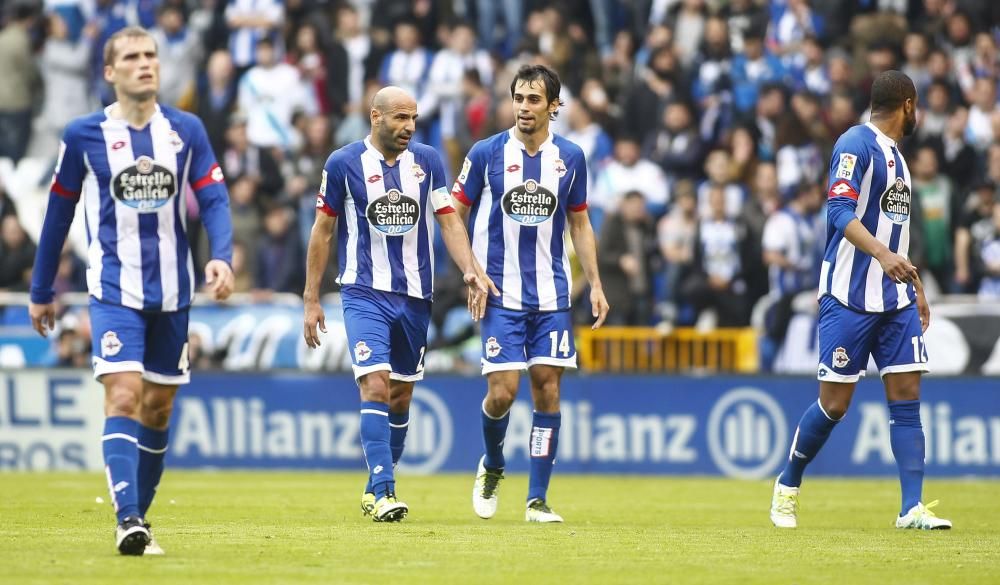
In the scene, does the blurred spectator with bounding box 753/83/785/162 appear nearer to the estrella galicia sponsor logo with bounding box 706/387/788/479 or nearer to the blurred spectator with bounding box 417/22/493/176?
the blurred spectator with bounding box 417/22/493/176

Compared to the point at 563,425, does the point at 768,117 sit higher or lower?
higher

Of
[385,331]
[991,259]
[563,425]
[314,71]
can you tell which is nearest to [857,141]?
[385,331]

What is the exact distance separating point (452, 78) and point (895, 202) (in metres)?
12.9

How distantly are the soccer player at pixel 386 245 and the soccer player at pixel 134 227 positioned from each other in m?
2.29

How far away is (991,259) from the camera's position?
65.6 feet

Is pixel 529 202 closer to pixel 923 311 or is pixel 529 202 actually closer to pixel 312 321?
pixel 312 321

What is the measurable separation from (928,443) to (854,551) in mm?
9371

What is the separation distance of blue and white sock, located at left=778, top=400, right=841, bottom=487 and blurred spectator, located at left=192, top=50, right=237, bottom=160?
1397cm

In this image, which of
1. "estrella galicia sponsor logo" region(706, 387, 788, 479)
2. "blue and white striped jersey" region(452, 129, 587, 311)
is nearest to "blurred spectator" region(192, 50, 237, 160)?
"estrella galicia sponsor logo" region(706, 387, 788, 479)

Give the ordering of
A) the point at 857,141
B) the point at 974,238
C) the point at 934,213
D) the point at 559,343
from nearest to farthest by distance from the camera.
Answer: the point at 857,141
the point at 559,343
the point at 974,238
the point at 934,213

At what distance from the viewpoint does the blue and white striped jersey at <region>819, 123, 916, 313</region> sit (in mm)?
11438

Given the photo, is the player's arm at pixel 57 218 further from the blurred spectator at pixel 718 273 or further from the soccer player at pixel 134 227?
the blurred spectator at pixel 718 273

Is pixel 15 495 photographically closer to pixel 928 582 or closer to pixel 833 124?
pixel 928 582

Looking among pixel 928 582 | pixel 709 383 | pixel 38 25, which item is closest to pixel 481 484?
pixel 928 582
